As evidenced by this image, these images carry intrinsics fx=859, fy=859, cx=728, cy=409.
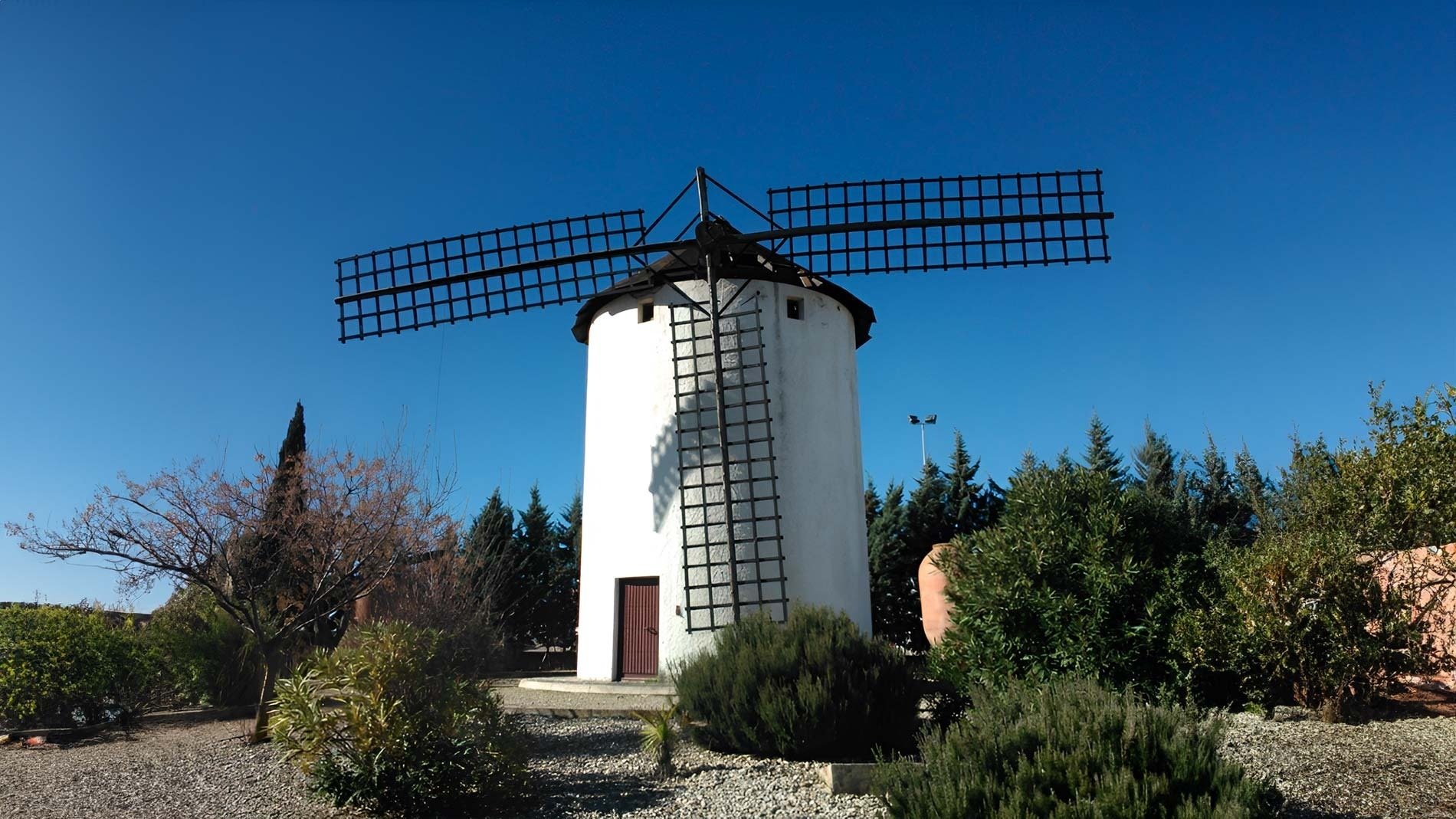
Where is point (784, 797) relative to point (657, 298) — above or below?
below

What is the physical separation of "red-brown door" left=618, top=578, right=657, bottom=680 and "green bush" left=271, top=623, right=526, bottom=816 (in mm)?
6201

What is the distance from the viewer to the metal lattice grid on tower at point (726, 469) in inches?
459

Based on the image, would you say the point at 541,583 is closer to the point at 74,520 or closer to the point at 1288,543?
the point at 74,520

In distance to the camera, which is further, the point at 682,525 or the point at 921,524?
the point at 921,524

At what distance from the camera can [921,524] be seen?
21484mm

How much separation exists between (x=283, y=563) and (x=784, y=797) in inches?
344


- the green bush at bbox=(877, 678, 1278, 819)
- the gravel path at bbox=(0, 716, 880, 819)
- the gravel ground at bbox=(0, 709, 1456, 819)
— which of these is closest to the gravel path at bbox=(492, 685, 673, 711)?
the gravel path at bbox=(0, 716, 880, 819)

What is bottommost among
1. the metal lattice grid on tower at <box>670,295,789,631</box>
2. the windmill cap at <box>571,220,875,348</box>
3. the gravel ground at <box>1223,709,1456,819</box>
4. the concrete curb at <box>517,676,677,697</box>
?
the gravel ground at <box>1223,709,1456,819</box>

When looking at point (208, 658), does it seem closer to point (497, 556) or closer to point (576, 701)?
point (576, 701)

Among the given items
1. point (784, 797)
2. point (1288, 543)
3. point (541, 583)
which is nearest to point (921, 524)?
point (541, 583)

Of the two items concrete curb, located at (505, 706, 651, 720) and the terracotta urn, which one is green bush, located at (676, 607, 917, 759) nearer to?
concrete curb, located at (505, 706, 651, 720)

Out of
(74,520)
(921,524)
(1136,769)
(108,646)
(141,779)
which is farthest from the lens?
(921,524)

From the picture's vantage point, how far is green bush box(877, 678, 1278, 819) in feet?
13.0

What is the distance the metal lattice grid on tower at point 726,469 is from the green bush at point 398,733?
204 inches
